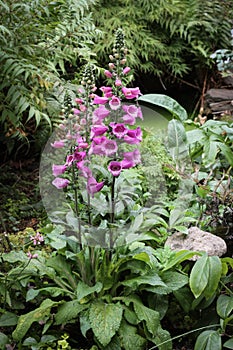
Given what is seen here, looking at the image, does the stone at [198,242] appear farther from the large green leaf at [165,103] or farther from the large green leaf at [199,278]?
the large green leaf at [165,103]

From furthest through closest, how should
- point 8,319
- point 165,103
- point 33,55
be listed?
point 165,103 < point 33,55 < point 8,319

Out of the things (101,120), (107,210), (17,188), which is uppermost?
(101,120)

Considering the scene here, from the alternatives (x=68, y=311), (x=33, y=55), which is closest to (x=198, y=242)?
(x=68, y=311)

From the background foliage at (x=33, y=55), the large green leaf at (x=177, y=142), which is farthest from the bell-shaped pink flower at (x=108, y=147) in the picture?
the large green leaf at (x=177, y=142)

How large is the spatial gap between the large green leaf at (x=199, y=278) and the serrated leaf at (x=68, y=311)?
475mm

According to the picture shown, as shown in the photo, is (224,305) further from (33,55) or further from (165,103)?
(33,55)

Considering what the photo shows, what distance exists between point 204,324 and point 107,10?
4108 millimetres

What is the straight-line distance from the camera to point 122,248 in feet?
8.17

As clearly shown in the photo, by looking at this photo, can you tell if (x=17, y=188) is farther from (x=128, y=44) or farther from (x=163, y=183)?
(x=128, y=44)

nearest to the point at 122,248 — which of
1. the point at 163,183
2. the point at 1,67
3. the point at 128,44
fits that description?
the point at 163,183

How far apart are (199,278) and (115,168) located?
1.96ft

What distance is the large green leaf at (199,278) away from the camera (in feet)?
7.64

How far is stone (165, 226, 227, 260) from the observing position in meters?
2.64

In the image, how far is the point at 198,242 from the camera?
8.83 feet
